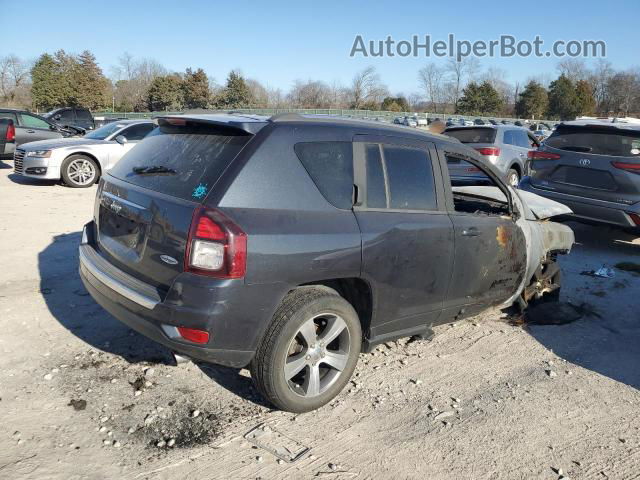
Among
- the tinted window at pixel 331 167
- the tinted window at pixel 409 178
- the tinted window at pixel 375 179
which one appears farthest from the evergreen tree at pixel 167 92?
the tinted window at pixel 331 167

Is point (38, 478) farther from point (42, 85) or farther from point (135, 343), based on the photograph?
point (42, 85)

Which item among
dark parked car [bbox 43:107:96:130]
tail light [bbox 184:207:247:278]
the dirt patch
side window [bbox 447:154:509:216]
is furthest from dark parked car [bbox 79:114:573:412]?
dark parked car [bbox 43:107:96:130]

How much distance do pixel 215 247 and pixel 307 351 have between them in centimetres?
90

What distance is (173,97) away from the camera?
4931cm

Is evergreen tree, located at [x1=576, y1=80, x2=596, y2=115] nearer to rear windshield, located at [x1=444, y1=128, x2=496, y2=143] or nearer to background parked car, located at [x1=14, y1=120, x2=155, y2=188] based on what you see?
rear windshield, located at [x1=444, y1=128, x2=496, y2=143]

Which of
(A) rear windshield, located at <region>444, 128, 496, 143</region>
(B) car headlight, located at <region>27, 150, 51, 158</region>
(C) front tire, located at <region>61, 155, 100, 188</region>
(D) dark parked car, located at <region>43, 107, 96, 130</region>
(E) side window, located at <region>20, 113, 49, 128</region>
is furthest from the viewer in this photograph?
(D) dark parked car, located at <region>43, 107, 96, 130</region>

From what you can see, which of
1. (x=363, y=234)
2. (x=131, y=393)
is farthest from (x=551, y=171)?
(x=131, y=393)

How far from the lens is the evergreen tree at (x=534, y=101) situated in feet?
197

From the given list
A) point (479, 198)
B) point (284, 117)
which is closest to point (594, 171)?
point (479, 198)

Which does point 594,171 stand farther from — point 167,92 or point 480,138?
point 167,92

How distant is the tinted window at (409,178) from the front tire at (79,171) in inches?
376

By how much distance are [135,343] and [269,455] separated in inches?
67.1

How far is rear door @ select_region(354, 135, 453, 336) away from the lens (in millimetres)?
3418

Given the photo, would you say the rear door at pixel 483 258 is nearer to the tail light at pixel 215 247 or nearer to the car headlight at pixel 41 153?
the tail light at pixel 215 247
